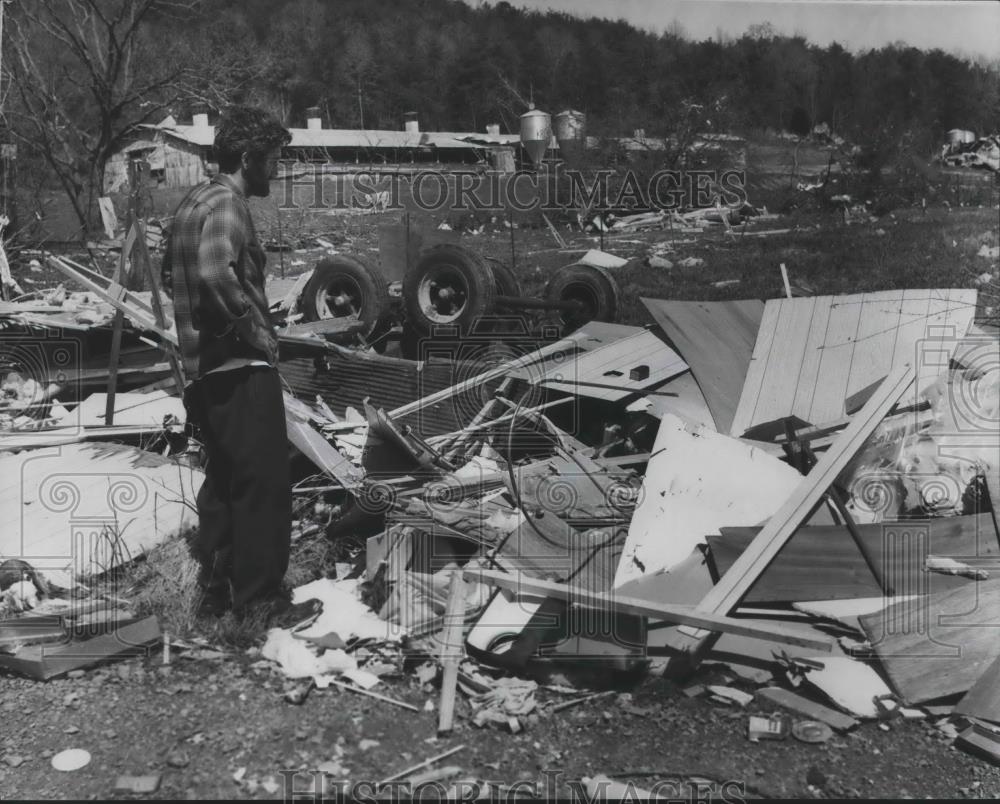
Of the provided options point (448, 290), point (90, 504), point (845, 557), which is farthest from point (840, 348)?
point (90, 504)

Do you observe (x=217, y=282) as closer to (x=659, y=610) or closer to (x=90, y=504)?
(x=90, y=504)

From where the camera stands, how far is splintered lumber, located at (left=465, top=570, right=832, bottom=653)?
3105mm

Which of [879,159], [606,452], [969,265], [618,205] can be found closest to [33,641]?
[606,452]

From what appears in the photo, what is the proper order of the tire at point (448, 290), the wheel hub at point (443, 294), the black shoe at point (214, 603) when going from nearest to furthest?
the black shoe at point (214, 603) < the tire at point (448, 290) < the wheel hub at point (443, 294)

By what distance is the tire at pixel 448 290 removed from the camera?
6.61 meters

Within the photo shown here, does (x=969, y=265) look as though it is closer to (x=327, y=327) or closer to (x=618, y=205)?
(x=618, y=205)

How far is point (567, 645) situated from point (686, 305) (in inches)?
119

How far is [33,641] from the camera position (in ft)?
12.0

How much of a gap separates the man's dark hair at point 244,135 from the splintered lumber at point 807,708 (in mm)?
2719

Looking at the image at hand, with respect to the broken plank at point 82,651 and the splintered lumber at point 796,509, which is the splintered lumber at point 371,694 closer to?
the broken plank at point 82,651

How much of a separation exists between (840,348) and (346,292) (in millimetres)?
3639

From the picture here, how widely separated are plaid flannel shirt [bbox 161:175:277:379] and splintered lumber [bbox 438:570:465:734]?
116 cm

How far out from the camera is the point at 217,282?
334cm

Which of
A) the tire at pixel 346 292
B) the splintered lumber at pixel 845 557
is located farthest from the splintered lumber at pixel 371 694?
the tire at pixel 346 292
